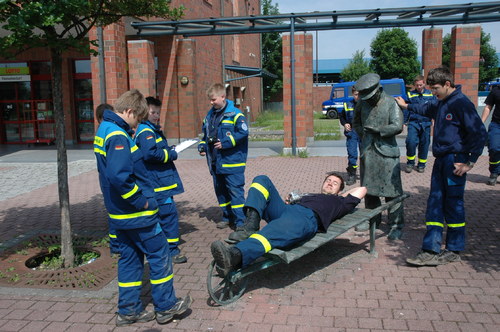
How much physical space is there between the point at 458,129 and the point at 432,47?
11.7m

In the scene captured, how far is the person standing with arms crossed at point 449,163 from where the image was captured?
4633mm

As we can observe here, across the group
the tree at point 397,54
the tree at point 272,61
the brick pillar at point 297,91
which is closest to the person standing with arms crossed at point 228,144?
the brick pillar at point 297,91

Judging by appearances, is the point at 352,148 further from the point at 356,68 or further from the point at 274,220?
the point at 356,68

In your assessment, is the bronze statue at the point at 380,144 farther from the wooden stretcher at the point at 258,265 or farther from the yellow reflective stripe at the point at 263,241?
the yellow reflective stripe at the point at 263,241

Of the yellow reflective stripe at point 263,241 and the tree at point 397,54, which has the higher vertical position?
the tree at point 397,54

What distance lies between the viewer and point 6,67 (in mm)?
18266

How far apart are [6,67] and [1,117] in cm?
199

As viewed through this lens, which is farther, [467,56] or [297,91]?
[297,91]

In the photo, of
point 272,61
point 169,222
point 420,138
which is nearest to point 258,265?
point 169,222

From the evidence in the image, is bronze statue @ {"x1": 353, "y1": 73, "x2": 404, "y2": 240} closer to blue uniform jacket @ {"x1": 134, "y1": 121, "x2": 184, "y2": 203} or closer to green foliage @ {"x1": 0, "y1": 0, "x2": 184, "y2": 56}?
blue uniform jacket @ {"x1": 134, "y1": 121, "x2": 184, "y2": 203}

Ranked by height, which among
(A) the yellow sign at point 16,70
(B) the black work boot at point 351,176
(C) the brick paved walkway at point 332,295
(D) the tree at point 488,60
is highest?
(D) the tree at point 488,60

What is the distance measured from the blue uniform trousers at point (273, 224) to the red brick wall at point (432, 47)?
41.2ft

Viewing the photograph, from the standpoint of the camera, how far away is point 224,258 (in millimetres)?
3695

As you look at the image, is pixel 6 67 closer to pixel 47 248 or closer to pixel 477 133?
pixel 47 248
